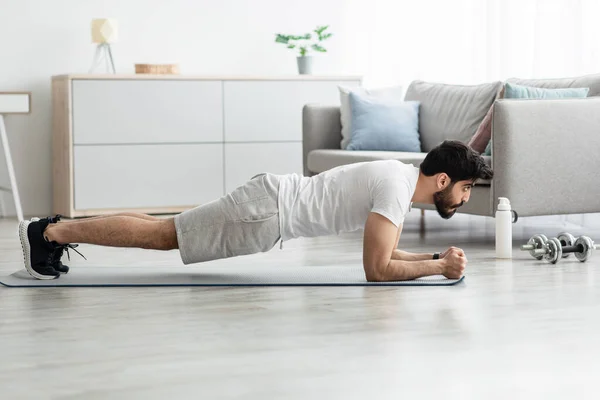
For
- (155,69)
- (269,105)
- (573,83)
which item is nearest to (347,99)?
(269,105)

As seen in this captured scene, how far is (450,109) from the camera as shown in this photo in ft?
19.6

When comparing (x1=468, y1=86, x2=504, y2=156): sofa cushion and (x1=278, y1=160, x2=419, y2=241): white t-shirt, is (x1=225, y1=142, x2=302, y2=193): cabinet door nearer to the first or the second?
(x1=468, y1=86, x2=504, y2=156): sofa cushion

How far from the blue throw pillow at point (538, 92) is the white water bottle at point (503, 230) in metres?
0.84

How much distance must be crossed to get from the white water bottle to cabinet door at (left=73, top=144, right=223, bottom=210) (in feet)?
9.43

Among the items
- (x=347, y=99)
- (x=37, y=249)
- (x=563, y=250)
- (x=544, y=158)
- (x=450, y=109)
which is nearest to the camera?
(x=37, y=249)

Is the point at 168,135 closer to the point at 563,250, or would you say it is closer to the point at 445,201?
the point at 563,250

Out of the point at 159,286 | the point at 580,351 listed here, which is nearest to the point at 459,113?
the point at 159,286

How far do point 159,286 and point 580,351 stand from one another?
5.42 feet

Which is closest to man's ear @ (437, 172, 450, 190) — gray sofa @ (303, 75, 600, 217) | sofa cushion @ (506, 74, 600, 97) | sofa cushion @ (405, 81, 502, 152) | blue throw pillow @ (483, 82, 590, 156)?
gray sofa @ (303, 75, 600, 217)

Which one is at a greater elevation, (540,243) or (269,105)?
(269,105)

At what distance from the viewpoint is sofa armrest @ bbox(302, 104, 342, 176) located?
6355 millimetres

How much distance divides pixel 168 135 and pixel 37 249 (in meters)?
3.15

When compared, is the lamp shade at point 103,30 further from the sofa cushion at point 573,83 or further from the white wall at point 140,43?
the sofa cushion at point 573,83

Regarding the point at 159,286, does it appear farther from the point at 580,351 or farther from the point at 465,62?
the point at 465,62
